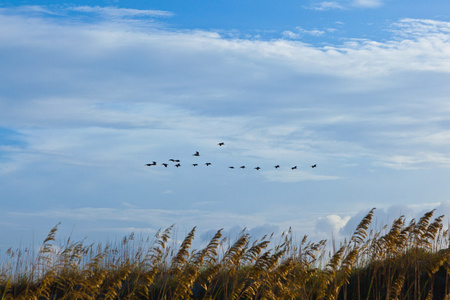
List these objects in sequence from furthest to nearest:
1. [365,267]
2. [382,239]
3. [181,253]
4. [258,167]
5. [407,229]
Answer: [258,167]
[365,267]
[407,229]
[382,239]
[181,253]

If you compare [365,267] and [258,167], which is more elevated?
[258,167]

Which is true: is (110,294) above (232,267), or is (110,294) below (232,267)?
below

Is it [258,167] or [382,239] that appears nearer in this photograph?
[382,239]

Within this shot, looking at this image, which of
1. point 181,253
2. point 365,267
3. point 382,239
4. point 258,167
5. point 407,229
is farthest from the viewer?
point 258,167

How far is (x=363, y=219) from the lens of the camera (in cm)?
827

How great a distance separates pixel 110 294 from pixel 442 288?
8385 mm

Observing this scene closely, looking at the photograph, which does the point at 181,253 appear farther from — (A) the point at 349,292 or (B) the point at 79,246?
(A) the point at 349,292

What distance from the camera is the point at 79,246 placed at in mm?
8633

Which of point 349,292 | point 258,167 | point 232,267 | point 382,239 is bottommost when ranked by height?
point 349,292

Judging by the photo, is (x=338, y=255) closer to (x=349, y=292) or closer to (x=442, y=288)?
(x=349, y=292)

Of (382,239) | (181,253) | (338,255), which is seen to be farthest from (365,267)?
(181,253)

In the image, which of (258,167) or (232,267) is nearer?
(232,267)

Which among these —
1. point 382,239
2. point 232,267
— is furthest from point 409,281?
point 232,267

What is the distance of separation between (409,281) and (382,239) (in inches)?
161
